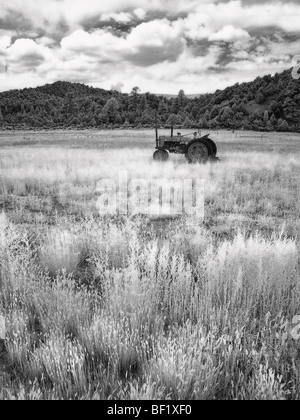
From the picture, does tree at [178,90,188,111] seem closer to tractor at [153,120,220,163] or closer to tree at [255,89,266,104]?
tree at [255,89,266,104]

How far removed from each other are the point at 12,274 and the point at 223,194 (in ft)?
22.9

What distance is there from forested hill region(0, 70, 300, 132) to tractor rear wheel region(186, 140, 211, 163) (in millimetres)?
32510

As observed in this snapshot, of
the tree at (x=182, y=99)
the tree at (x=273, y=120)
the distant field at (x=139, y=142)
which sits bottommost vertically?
the distant field at (x=139, y=142)

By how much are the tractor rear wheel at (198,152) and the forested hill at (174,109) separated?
32.5 m

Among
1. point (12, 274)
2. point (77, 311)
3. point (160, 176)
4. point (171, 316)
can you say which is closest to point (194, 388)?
point (171, 316)

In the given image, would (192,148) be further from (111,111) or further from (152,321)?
(111,111)

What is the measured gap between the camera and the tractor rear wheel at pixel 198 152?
1633cm

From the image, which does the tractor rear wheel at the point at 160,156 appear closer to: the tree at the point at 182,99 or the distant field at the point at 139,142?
the distant field at the point at 139,142

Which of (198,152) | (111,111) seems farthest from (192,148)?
(111,111)

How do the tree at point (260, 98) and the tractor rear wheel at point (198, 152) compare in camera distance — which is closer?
the tractor rear wheel at point (198, 152)

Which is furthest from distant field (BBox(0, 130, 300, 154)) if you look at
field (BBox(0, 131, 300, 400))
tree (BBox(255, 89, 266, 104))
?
tree (BBox(255, 89, 266, 104))

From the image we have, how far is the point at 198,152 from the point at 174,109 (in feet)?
268

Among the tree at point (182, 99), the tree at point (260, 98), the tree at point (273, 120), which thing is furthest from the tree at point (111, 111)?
the tree at point (273, 120)
